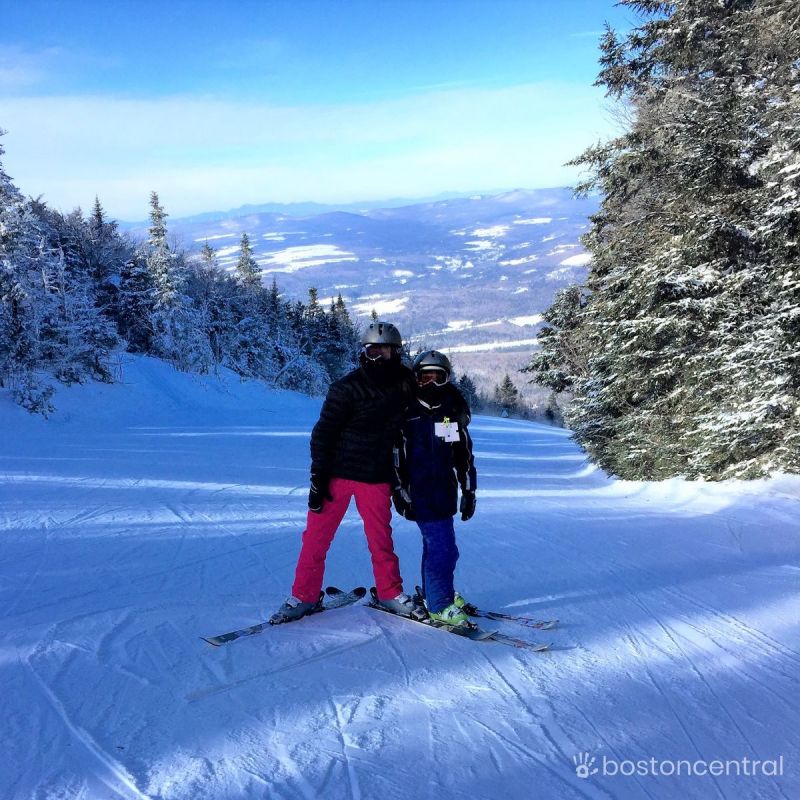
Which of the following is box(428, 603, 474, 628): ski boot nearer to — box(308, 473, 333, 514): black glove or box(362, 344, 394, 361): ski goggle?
box(308, 473, 333, 514): black glove

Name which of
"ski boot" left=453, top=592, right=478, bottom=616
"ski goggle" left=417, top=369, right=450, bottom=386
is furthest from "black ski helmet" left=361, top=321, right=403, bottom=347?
"ski boot" left=453, top=592, right=478, bottom=616

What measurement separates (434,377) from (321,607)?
1.95 metres

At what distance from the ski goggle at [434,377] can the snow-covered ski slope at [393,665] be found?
1.77 meters

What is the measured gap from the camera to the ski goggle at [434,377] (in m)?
4.65

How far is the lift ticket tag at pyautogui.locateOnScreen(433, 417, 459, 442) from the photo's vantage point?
4656 mm

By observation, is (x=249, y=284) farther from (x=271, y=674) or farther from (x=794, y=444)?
(x=271, y=674)

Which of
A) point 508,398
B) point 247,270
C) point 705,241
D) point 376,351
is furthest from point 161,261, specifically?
point 508,398

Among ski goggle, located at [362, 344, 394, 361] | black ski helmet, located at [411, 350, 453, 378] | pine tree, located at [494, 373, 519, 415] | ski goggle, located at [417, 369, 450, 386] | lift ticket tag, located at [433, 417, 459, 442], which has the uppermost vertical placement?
ski goggle, located at [362, 344, 394, 361]

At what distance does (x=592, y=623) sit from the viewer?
4887 millimetres

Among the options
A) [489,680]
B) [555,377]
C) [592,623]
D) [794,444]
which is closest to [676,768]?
[489,680]

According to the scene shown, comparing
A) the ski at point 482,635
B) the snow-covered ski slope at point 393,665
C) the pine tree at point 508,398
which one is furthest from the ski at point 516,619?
the pine tree at point 508,398

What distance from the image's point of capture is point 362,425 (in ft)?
15.6

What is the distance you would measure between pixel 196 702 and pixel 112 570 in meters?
3.21

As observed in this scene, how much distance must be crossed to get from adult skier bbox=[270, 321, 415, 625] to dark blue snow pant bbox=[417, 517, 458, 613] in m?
0.21
